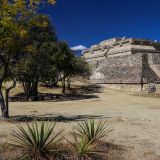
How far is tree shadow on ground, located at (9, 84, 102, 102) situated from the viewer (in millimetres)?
34234

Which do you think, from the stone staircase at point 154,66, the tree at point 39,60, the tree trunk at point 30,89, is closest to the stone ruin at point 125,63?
the stone staircase at point 154,66

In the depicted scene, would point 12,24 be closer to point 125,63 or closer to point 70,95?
point 70,95

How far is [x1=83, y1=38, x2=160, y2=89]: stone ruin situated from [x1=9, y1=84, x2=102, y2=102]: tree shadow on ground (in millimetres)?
3710

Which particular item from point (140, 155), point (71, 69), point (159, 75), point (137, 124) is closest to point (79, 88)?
point (71, 69)

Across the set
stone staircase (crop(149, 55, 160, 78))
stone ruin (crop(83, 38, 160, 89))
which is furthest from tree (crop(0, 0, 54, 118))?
stone staircase (crop(149, 55, 160, 78))

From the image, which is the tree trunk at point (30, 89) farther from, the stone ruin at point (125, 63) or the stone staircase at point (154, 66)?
the stone staircase at point (154, 66)

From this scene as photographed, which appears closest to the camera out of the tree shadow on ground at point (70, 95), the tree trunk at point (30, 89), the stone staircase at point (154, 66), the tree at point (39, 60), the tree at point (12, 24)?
the tree at point (12, 24)

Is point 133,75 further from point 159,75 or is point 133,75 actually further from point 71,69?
point 71,69

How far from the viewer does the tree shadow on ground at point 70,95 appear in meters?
34.2

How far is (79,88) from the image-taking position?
47.9m

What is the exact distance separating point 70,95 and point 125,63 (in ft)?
59.2

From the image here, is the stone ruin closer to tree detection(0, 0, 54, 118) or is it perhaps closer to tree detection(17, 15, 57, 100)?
tree detection(17, 15, 57, 100)

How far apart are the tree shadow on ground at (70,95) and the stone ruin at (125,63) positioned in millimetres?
3710

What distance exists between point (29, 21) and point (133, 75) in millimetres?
34278
